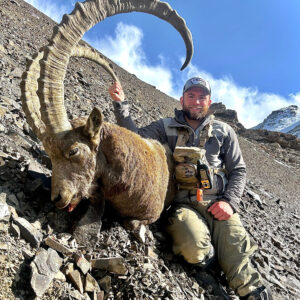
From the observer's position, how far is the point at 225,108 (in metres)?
61.2

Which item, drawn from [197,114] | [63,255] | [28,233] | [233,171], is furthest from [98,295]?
[197,114]

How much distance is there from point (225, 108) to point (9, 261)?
62212mm

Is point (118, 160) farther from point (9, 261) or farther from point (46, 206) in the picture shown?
point (9, 261)

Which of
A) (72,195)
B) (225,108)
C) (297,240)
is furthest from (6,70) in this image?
(225,108)

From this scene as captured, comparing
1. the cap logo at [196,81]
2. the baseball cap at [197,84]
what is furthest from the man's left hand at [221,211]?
the cap logo at [196,81]

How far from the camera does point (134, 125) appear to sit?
14.8 ft

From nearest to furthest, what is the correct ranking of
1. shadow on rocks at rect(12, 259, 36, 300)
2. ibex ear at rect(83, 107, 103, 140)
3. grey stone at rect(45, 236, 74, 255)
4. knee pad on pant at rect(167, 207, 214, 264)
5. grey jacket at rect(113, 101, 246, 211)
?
shadow on rocks at rect(12, 259, 36, 300)
grey stone at rect(45, 236, 74, 255)
ibex ear at rect(83, 107, 103, 140)
knee pad on pant at rect(167, 207, 214, 264)
grey jacket at rect(113, 101, 246, 211)

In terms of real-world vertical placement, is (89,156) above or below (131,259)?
above

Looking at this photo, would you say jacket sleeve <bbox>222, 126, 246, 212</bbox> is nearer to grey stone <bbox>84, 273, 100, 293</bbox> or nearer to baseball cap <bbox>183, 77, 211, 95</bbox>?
baseball cap <bbox>183, 77, 211, 95</bbox>

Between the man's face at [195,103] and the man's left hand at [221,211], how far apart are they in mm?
1661

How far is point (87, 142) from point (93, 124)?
0.22 m

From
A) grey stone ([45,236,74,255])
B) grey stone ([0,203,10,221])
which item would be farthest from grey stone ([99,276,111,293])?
grey stone ([0,203,10,221])

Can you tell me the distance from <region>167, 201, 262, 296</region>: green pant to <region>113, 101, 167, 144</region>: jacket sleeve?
1269mm

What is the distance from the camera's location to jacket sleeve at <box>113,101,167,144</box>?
441 cm
